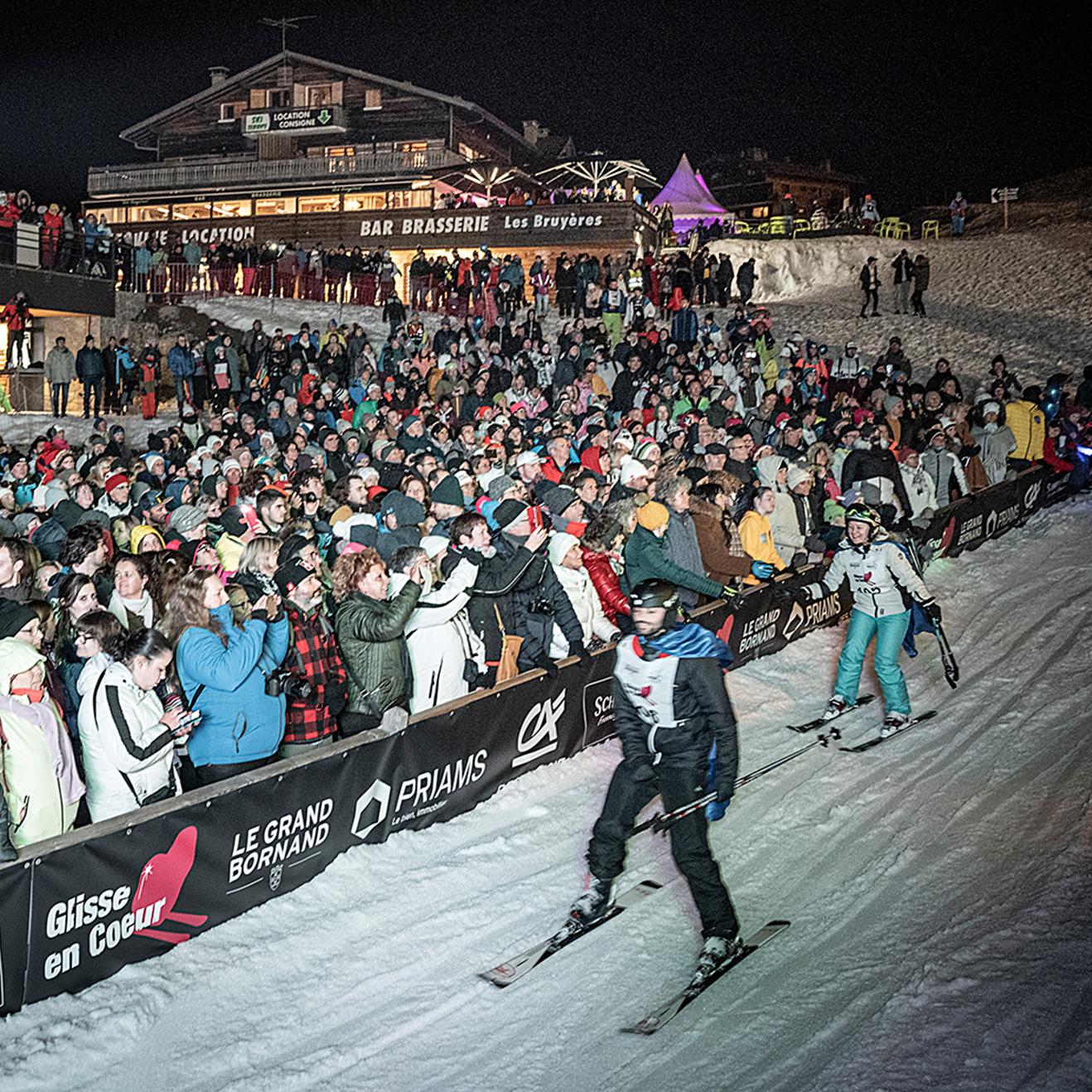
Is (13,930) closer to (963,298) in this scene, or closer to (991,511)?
(991,511)

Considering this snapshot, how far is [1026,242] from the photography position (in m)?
31.0

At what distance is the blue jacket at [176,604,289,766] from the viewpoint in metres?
5.55

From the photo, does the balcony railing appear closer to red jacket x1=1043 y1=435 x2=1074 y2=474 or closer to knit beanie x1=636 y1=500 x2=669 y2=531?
red jacket x1=1043 y1=435 x2=1074 y2=474

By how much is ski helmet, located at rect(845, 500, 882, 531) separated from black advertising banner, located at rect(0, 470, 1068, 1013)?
83.6 inches

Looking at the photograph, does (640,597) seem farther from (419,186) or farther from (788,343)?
(419,186)

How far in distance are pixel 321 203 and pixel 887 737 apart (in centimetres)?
3857

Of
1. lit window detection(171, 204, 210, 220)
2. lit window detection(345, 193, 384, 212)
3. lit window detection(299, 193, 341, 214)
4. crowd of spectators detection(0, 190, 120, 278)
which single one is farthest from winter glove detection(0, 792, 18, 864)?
lit window detection(171, 204, 210, 220)

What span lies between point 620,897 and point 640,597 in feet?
6.03

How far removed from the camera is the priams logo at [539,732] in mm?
7297

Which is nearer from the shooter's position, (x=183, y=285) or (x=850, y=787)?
(x=850, y=787)

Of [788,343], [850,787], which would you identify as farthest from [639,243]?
[850,787]

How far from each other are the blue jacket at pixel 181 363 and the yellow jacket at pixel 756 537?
1290cm

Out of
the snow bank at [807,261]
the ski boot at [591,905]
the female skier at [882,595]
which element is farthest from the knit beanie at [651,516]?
the snow bank at [807,261]

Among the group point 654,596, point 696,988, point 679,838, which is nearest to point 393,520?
point 654,596
